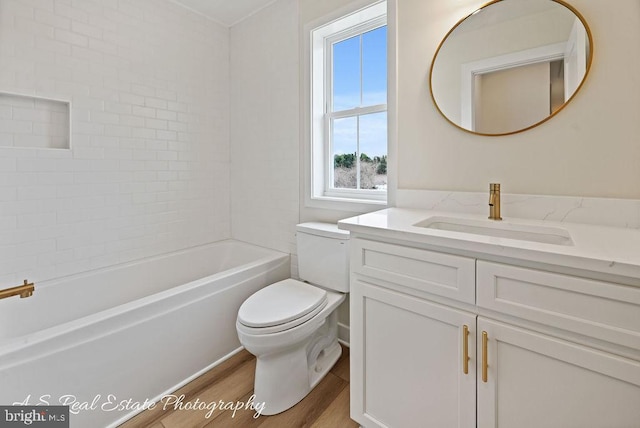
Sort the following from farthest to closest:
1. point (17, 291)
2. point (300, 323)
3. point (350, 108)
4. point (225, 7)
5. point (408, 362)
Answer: point (225, 7)
point (350, 108)
point (300, 323)
point (17, 291)
point (408, 362)

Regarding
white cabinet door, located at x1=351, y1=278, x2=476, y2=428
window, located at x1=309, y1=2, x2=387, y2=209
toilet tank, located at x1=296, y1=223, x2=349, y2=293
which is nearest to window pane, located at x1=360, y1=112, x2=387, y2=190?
window, located at x1=309, y1=2, x2=387, y2=209

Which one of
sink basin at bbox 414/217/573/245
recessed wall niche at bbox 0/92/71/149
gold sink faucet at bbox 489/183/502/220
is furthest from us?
recessed wall niche at bbox 0/92/71/149

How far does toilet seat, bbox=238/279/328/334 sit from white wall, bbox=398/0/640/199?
0.81 meters

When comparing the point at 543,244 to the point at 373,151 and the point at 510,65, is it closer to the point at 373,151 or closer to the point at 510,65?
the point at 510,65

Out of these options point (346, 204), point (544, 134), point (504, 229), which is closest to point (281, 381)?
point (346, 204)

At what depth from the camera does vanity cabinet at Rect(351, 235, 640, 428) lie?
0.72 m

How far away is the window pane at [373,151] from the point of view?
1907 mm

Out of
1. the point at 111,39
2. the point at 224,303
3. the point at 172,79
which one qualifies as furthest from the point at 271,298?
the point at 111,39

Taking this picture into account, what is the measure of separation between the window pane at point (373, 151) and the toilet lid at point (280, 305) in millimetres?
823

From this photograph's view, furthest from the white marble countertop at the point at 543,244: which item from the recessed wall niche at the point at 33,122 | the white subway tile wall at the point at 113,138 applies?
the recessed wall niche at the point at 33,122

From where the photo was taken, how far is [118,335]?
4.34ft

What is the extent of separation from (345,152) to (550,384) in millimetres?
1660

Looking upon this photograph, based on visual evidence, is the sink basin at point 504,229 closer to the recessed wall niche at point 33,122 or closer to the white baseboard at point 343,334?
the white baseboard at point 343,334

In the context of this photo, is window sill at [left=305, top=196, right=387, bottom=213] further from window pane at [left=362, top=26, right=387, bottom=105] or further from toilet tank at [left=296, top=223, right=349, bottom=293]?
window pane at [left=362, top=26, right=387, bottom=105]
